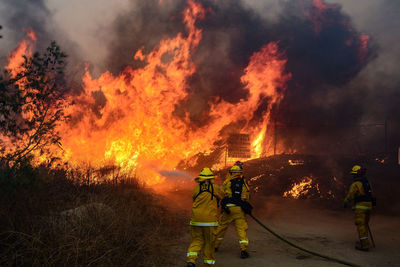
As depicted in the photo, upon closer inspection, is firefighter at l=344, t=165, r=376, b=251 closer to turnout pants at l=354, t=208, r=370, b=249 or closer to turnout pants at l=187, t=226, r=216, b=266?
turnout pants at l=354, t=208, r=370, b=249

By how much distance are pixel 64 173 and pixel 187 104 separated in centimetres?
797

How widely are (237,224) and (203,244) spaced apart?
1382 mm

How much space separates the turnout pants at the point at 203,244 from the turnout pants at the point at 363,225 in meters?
4.18

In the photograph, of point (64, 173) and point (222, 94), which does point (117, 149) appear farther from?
point (222, 94)

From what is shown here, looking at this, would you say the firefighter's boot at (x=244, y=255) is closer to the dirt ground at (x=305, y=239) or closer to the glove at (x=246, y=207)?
the dirt ground at (x=305, y=239)

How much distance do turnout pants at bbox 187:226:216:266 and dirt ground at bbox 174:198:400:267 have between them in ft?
2.54

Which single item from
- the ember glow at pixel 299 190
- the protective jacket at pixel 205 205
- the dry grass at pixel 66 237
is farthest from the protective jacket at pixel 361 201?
the ember glow at pixel 299 190

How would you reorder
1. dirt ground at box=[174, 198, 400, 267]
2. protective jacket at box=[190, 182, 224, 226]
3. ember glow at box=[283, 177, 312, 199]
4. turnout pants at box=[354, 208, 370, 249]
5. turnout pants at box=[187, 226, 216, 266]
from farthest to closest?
ember glow at box=[283, 177, 312, 199]
turnout pants at box=[354, 208, 370, 249]
dirt ground at box=[174, 198, 400, 267]
protective jacket at box=[190, 182, 224, 226]
turnout pants at box=[187, 226, 216, 266]

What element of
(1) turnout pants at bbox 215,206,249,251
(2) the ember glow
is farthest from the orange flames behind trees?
(1) turnout pants at bbox 215,206,249,251

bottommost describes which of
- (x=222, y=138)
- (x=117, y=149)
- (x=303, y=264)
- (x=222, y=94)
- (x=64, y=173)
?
(x=303, y=264)

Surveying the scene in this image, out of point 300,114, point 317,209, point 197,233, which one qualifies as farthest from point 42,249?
point 300,114

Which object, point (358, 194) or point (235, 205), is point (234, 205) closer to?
point (235, 205)

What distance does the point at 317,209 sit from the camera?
12539 mm

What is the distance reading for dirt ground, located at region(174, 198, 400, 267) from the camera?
623 cm
